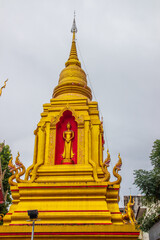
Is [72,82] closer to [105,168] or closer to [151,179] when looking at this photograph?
[105,168]

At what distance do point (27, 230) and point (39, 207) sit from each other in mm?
1257

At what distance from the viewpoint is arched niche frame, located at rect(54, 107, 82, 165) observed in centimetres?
1260

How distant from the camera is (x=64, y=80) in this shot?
15070mm

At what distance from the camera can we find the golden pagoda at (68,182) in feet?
30.8

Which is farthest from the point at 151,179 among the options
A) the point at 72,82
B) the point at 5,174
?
the point at 5,174

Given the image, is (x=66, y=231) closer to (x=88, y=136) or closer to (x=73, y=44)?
(x=88, y=136)

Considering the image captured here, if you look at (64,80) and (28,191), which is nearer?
(28,191)

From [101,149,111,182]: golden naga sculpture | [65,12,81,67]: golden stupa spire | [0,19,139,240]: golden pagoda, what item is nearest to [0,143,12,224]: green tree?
[0,19,139,240]: golden pagoda

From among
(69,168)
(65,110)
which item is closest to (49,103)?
(65,110)

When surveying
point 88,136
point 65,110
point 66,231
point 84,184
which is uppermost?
point 65,110

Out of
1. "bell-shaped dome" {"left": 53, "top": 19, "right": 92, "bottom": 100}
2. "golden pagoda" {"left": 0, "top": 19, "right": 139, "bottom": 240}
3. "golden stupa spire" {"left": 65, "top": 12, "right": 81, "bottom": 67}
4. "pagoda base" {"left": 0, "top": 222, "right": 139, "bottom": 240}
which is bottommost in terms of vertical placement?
"pagoda base" {"left": 0, "top": 222, "right": 139, "bottom": 240}

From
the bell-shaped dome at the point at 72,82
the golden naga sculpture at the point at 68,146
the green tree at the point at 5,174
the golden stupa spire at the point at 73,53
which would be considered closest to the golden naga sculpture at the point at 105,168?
the golden naga sculpture at the point at 68,146

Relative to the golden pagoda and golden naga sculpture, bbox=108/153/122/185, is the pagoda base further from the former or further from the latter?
golden naga sculpture, bbox=108/153/122/185

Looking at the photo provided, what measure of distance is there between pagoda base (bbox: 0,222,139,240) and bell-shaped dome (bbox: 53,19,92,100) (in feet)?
22.8
